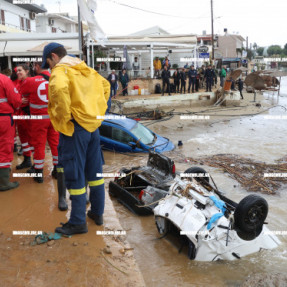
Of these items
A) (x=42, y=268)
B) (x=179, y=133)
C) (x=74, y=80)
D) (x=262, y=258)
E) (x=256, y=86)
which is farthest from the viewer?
(x=256, y=86)

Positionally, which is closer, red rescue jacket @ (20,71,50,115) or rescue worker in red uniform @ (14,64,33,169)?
red rescue jacket @ (20,71,50,115)

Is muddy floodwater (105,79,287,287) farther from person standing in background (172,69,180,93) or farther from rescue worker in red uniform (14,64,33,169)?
person standing in background (172,69,180,93)

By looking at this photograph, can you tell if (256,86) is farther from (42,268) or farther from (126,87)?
(42,268)

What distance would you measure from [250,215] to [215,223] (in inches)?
19.8

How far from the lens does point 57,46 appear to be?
12.7 ft

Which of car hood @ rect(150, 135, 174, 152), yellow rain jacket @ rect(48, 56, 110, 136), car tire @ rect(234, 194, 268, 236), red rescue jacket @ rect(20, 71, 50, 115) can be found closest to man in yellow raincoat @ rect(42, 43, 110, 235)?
yellow rain jacket @ rect(48, 56, 110, 136)

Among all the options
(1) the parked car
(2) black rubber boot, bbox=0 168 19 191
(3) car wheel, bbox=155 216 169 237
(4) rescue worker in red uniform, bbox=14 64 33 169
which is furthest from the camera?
(1) the parked car

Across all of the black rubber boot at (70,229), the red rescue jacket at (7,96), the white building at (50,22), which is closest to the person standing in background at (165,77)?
the red rescue jacket at (7,96)

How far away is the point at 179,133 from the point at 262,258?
32.1ft

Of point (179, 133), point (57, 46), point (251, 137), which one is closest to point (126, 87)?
point (179, 133)

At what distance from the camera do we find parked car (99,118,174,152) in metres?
9.41

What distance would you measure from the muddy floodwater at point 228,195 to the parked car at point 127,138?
0.28 metres

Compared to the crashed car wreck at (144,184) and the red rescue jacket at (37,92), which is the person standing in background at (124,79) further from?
the red rescue jacket at (37,92)

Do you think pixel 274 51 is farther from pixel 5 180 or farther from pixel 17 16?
pixel 5 180
